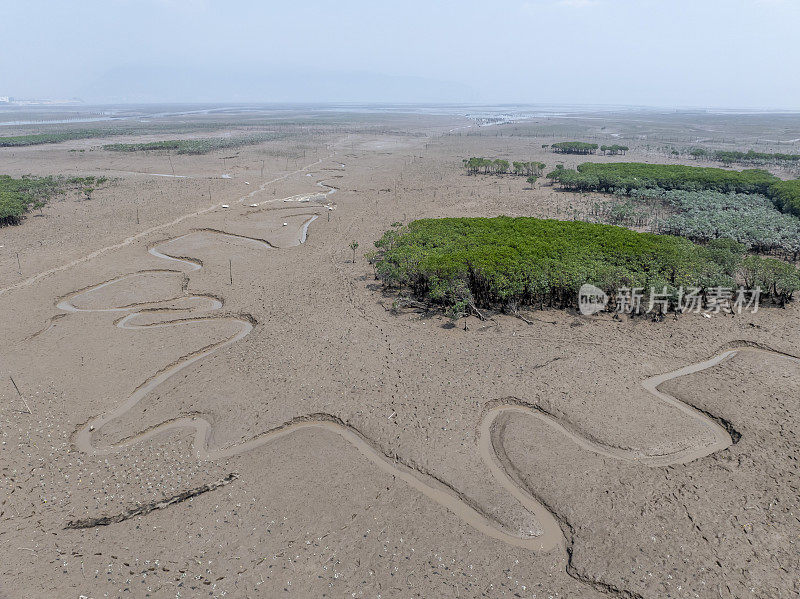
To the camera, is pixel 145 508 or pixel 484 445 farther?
pixel 484 445

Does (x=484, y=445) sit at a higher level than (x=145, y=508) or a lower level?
lower

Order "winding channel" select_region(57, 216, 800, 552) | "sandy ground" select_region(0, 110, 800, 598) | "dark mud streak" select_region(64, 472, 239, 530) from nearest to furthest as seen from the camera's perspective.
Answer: "sandy ground" select_region(0, 110, 800, 598) < "dark mud streak" select_region(64, 472, 239, 530) < "winding channel" select_region(57, 216, 800, 552)

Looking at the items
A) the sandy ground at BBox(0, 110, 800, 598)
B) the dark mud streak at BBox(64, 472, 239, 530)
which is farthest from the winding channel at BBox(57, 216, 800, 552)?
the dark mud streak at BBox(64, 472, 239, 530)

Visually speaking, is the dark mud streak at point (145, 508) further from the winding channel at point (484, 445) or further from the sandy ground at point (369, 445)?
the winding channel at point (484, 445)

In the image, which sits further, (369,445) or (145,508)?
(369,445)

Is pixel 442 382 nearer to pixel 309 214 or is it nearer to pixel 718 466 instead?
pixel 718 466

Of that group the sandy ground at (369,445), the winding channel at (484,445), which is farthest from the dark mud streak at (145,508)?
the winding channel at (484,445)

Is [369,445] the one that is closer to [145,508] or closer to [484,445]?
[484,445]

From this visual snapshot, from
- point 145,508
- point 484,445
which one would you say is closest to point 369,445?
point 484,445

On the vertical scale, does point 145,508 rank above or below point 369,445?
above

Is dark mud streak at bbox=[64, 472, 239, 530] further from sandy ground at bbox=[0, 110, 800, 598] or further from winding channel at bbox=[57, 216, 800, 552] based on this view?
winding channel at bbox=[57, 216, 800, 552]
